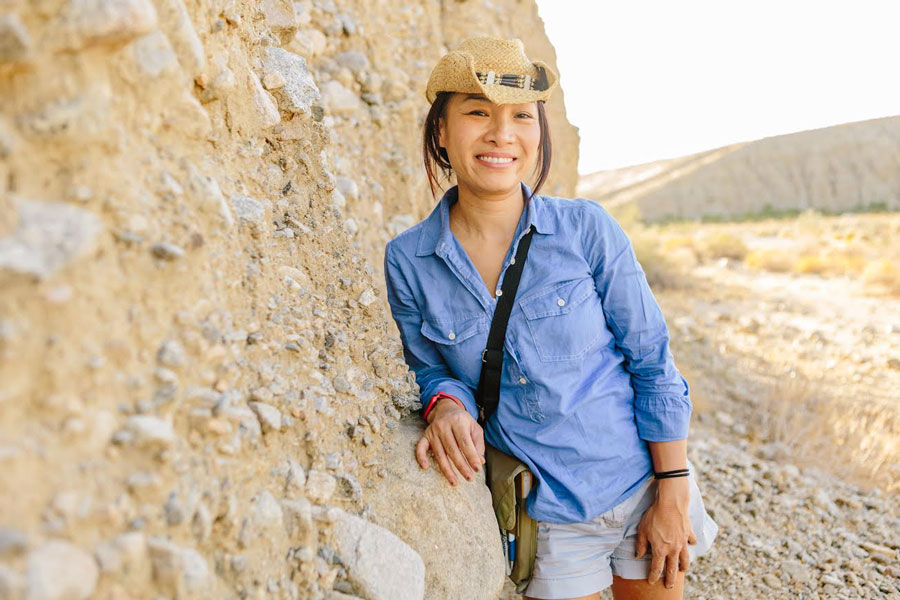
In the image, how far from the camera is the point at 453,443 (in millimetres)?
1918

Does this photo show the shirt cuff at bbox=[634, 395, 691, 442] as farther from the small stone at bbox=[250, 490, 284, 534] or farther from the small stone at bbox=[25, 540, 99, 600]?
the small stone at bbox=[25, 540, 99, 600]

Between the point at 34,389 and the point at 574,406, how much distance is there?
53.7 inches

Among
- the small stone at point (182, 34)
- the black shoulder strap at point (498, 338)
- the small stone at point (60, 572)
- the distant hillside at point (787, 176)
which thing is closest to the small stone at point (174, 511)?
the small stone at point (60, 572)

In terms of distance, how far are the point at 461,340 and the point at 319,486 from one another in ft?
2.06

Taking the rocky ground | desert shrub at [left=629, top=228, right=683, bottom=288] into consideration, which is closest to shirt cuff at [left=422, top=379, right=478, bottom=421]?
the rocky ground

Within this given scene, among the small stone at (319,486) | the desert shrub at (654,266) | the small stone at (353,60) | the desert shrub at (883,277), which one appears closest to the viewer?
the small stone at (319,486)

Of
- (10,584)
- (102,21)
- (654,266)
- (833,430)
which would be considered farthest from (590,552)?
(654,266)

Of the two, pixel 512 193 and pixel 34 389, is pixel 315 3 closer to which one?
pixel 512 193

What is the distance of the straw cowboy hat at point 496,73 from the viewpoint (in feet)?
6.50

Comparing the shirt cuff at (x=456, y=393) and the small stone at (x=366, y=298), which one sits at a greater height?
the small stone at (x=366, y=298)

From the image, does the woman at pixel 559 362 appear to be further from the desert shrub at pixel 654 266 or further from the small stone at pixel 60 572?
the desert shrub at pixel 654 266

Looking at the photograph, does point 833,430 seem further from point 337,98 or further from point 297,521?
point 297,521

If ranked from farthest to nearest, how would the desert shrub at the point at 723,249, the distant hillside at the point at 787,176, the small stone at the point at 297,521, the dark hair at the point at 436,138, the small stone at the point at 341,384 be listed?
the distant hillside at the point at 787,176, the desert shrub at the point at 723,249, the dark hair at the point at 436,138, the small stone at the point at 341,384, the small stone at the point at 297,521

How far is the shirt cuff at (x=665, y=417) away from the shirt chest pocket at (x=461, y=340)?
1.68 ft
